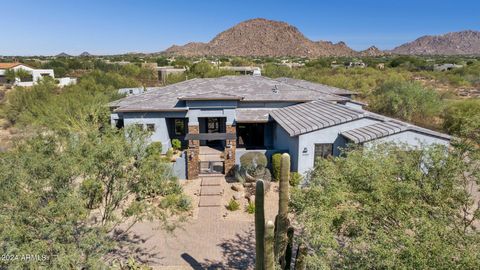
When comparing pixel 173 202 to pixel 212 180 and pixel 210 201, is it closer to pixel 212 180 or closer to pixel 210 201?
pixel 210 201

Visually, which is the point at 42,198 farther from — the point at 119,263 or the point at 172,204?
the point at 119,263

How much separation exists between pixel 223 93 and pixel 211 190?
8.58m

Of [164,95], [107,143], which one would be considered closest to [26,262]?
[107,143]

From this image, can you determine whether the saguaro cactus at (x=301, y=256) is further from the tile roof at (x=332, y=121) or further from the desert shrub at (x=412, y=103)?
the desert shrub at (x=412, y=103)

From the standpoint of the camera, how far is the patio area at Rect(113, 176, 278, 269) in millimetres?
12586

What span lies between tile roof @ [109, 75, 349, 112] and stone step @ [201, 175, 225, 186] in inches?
252

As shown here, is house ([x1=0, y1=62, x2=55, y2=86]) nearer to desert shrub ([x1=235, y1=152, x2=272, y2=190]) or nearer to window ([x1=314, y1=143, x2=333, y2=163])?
desert shrub ([x1=235, y1=152, x2=272, y2=190])

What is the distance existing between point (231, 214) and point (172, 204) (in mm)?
6578

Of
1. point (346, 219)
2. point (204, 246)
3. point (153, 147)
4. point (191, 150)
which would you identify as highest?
point (153, 147)

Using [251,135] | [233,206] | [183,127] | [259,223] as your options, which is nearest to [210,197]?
Answer: [233,206]

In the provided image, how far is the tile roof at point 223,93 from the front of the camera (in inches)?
952

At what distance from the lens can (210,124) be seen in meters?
26.8

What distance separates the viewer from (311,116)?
825 inches

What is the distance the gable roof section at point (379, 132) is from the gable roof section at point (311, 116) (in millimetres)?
957
